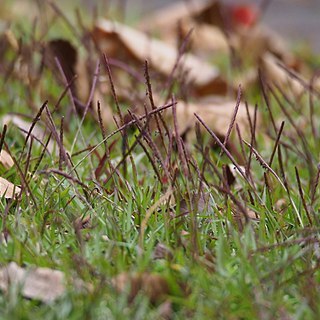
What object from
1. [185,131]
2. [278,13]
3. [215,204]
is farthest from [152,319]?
[278,13]

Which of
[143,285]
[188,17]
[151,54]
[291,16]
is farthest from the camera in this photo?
[291,16]

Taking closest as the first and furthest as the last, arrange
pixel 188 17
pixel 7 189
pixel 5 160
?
1. pixel 7 189
2. pixel 5 160
3. pixel 188 17

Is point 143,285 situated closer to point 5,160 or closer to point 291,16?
point 5,160

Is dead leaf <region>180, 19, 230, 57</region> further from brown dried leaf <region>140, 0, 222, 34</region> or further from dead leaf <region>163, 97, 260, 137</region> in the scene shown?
dead leaf <region>163, 97, 260, 137</region>

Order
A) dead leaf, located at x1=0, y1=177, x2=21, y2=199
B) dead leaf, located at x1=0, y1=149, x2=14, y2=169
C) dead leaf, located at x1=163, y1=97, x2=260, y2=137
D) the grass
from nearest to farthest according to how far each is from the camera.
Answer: the grass → dead leaf, located at x1=0, y1=177, x2=21, y2=199 → dead leaf, located at x1=0, y1=149, x2=14, y2=169 → dead leaf, located at x1=163, y1=97, x2=260, y2=137

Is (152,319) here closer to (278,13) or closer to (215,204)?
(215,204)

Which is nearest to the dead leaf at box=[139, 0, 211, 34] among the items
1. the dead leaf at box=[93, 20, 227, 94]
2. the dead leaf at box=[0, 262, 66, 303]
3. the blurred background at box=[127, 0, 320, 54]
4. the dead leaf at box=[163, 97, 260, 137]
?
the blurred background at box=[127, 0, 320, 54]

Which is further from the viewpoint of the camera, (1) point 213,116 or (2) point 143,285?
(1) point 213,116

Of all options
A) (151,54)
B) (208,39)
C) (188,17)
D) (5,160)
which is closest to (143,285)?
(5,160)

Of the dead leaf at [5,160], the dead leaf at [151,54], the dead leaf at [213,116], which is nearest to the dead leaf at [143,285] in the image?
the dead leaf at [5,160]
